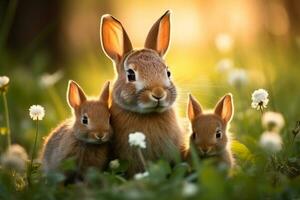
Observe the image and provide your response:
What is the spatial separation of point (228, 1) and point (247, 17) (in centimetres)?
145

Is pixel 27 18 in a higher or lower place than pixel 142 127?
higher

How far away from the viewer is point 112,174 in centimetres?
515

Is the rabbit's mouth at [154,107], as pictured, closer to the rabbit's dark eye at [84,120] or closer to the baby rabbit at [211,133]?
the baby rabbit at [211,133]

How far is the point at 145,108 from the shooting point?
564cm

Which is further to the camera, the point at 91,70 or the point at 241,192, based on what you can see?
the point at 91,70

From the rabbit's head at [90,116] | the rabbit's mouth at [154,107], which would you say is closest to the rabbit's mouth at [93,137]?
the rabbit's head at [90,116]

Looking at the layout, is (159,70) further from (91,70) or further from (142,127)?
(91,70)

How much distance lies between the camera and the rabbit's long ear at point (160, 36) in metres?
6.27

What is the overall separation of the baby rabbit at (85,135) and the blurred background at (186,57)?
0.68 metres

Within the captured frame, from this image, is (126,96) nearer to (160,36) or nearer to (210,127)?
(210,127)

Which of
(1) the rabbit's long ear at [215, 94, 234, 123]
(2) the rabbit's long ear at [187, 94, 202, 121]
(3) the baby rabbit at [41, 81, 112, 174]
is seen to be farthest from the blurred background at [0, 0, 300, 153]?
(3) the baby rabbit at [41, 81, 112, 174]

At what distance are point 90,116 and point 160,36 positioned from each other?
42.7 inches

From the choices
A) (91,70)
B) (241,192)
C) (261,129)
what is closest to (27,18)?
(91,70)

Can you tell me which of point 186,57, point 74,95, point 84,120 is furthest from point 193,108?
point 186,57
